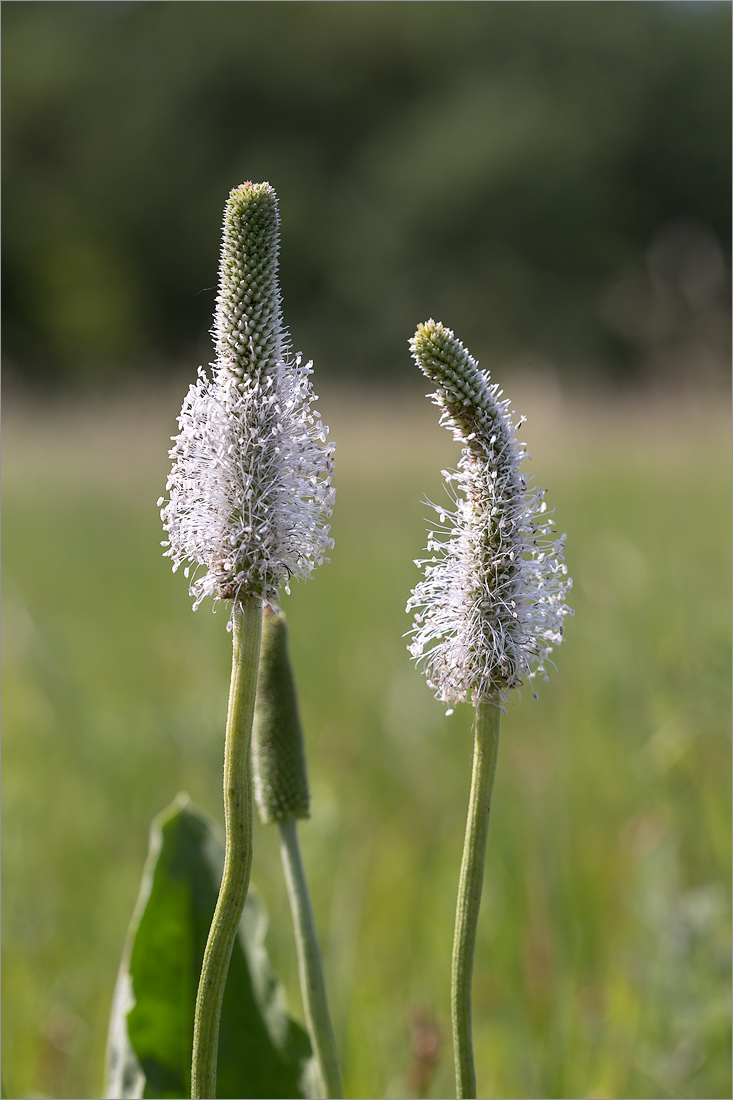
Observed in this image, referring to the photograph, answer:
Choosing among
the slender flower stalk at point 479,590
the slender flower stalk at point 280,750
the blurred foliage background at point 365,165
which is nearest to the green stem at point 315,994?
the slender flower stalk at point 280,750

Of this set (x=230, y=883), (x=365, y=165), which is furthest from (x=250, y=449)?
(x=365, y=165)

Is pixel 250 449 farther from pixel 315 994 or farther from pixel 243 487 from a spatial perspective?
pixel 315 994

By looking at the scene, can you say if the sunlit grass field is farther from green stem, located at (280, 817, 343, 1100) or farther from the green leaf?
green stem, located at (280, 817, 343, 1100)

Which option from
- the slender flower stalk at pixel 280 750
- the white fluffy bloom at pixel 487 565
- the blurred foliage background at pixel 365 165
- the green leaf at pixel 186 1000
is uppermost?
the blurred foliage background at pixel 365 165

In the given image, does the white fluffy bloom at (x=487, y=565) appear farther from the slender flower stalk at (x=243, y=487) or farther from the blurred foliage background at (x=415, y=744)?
the blurred foliage background at (x=415, y=744)

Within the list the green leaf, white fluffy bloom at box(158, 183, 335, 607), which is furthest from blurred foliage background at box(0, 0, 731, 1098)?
the green leaf

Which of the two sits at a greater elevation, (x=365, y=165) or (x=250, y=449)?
(x=365, y=165)
